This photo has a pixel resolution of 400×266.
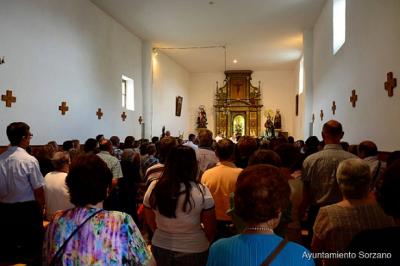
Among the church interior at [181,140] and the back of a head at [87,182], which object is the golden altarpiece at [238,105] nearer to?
Result: the church interior at [181,140]

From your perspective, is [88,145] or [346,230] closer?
[346,230]

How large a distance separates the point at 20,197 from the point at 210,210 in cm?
244

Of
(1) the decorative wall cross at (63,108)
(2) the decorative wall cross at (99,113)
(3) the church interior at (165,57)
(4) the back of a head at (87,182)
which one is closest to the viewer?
(4) the back of a head at (87,182)

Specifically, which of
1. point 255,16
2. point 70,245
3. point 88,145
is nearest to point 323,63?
point 255,16

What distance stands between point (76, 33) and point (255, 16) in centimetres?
555

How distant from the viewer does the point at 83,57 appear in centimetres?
1021

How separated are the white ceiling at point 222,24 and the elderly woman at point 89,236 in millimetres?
9568

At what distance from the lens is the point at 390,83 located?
5.59 meters

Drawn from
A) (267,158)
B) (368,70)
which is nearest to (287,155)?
Answer: (267,158)

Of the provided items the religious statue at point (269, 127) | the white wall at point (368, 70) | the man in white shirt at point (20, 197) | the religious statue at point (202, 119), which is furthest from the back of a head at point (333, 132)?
the religious statue at point (202, 119)

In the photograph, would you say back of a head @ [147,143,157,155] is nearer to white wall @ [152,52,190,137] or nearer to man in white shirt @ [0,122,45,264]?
man in white shirt @ [0,122,45,264]

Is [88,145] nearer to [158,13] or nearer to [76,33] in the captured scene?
[76,33]

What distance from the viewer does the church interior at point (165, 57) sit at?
682 cm

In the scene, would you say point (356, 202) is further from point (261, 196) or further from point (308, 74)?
point (308, 74)
